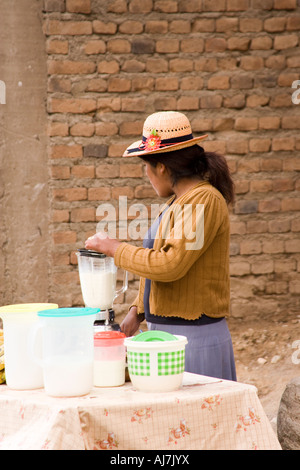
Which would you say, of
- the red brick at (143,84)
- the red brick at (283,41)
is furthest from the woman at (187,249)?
the red brick at (283,41)

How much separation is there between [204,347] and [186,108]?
2.39m

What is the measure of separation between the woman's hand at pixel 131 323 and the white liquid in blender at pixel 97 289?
1.31ft

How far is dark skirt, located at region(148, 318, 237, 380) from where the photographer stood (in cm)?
254

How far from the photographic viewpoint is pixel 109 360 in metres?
1.94

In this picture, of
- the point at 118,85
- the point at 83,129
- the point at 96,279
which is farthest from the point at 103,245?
the point at 118,85

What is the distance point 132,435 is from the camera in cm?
174

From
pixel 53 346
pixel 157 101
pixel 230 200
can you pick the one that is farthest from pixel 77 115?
pixel 53 346

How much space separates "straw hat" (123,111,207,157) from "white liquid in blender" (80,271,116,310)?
50 cm

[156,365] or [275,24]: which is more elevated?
[275,24]

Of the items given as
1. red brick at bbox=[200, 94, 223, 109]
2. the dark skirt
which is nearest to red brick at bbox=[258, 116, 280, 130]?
red brick at bbox=[200, 94, 223, 109]

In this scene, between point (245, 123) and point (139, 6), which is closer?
point (139, 6)

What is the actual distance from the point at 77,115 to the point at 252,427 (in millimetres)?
3037

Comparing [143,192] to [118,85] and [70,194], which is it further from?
[118,85]

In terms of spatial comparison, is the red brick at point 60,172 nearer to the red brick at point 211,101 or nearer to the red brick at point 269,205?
the red brick at point 211,101
